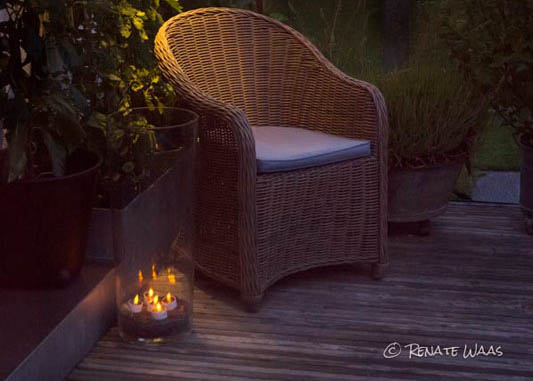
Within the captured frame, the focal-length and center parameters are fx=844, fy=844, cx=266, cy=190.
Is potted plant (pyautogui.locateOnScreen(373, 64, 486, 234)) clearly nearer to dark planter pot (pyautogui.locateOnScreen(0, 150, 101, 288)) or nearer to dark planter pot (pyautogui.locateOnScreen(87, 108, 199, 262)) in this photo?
dark planter pot (pyautogui.locateOnScreen(87, 108, 199, 262))

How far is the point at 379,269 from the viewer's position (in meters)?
2.89

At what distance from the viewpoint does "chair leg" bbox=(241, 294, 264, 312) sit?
8.61 feet

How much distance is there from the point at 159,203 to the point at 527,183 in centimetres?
160

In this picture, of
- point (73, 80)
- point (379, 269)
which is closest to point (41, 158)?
point (73, 80)

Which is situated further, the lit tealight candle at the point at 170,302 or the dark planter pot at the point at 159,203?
the lit tealight candle at the point at 170,302

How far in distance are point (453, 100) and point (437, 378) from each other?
131cm

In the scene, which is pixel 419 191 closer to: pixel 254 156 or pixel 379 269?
pixel 379 269

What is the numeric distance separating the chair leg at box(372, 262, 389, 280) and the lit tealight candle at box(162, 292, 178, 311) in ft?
2.51

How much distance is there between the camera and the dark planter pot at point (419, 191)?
319 cm

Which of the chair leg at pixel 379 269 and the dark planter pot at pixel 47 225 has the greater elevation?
the dark planter pot at pixel 47 225

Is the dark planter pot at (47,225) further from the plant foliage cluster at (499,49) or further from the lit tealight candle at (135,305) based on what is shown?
the plant foliage cluster at (499,49)

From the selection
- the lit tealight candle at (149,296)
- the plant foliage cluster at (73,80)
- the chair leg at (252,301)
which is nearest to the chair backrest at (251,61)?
the plant foliage cluster at (73,80)

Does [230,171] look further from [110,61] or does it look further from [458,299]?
[458,299]

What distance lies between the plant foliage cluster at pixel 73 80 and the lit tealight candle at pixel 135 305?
0.36m
